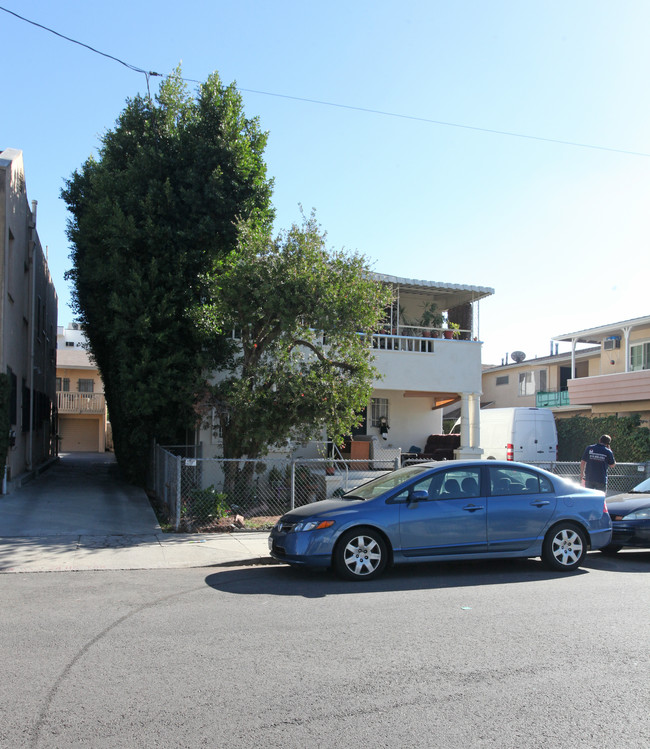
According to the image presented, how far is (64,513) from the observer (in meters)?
12.1

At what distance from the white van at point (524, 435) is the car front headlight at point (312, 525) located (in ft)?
50.2

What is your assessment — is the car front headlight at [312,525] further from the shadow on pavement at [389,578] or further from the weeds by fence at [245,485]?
the weeds by fence at [245,485]

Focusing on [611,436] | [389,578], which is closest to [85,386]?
[611,436]

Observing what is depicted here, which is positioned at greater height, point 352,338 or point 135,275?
point 135,275

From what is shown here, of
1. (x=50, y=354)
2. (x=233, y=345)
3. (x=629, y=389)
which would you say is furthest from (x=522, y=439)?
(x=50, y=354)

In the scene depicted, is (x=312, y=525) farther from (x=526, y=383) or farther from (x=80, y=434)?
(x=80, y=434)

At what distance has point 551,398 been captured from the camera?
3419 cm

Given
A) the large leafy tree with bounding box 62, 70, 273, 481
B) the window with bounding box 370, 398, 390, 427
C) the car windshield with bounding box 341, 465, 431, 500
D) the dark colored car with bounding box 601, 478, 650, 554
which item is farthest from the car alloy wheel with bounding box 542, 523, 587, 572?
the window with bounding box 370, 398, 390, 427

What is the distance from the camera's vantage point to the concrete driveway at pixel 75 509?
10.8 metres

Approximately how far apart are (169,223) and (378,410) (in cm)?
884

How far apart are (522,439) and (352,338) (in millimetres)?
11851

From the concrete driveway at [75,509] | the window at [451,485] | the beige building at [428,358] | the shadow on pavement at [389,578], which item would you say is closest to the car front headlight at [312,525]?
the shadow on pavement at [389,578]

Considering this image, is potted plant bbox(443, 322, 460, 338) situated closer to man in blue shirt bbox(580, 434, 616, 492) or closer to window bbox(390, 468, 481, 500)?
man in blue shirt bbox(580, 434, 616, 492)

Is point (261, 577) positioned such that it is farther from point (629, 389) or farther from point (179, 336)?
point (629, 389)
